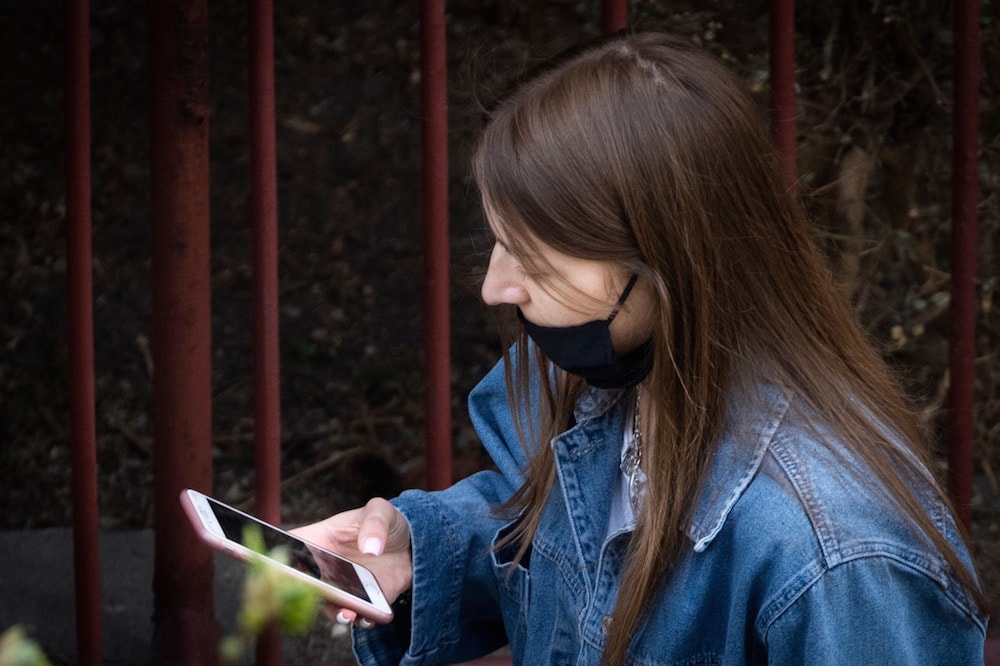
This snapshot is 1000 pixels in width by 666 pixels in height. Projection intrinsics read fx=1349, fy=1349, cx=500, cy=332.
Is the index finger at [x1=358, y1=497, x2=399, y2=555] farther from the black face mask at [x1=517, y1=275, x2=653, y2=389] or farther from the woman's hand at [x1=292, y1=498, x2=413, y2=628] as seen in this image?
the black face mask at [x1=517, y1=275, x2=653, y2=389]

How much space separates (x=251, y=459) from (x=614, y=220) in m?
2.64

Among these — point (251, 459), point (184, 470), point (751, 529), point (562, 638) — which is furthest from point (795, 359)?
point (251, 459)

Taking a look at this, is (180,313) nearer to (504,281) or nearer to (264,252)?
(264,252)

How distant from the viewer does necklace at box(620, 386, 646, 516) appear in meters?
1.62

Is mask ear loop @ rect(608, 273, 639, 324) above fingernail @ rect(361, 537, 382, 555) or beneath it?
above

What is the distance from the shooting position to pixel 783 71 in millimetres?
2133

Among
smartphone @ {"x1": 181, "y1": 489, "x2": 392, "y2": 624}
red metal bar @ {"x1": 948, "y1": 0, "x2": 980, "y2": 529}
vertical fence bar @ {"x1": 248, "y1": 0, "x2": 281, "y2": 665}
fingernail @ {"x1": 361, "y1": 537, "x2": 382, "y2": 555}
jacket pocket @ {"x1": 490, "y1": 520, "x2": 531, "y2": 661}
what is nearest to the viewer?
smartphone @ {"x1": 181, "y1": 489, "x2": 392, "y2": 624}

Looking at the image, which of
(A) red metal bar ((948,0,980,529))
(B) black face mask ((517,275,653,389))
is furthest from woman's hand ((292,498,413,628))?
(A) red metal bar ((948,0,980,529))

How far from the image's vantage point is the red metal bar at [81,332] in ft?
6.93

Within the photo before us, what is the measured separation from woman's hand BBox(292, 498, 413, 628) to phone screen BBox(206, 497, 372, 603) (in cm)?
9

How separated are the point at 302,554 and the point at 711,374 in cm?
54

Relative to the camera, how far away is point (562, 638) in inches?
67.4

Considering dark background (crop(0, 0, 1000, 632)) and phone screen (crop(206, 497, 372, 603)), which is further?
dark background (crop(0, 0, 1000, 632))

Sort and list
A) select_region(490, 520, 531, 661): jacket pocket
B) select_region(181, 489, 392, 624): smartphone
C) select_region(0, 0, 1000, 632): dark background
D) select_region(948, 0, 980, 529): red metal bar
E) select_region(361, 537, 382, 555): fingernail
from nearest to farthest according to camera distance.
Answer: select_region(181, 489, 392, 624): smartphone
select_region(361, 537, 382, 555): fingernail
select_region(490, 520, 531, 661): jacket pocket
select_region(948, 0, 980, 529): red metal bar
select_region(0, 0, 1000, 632): dark background
